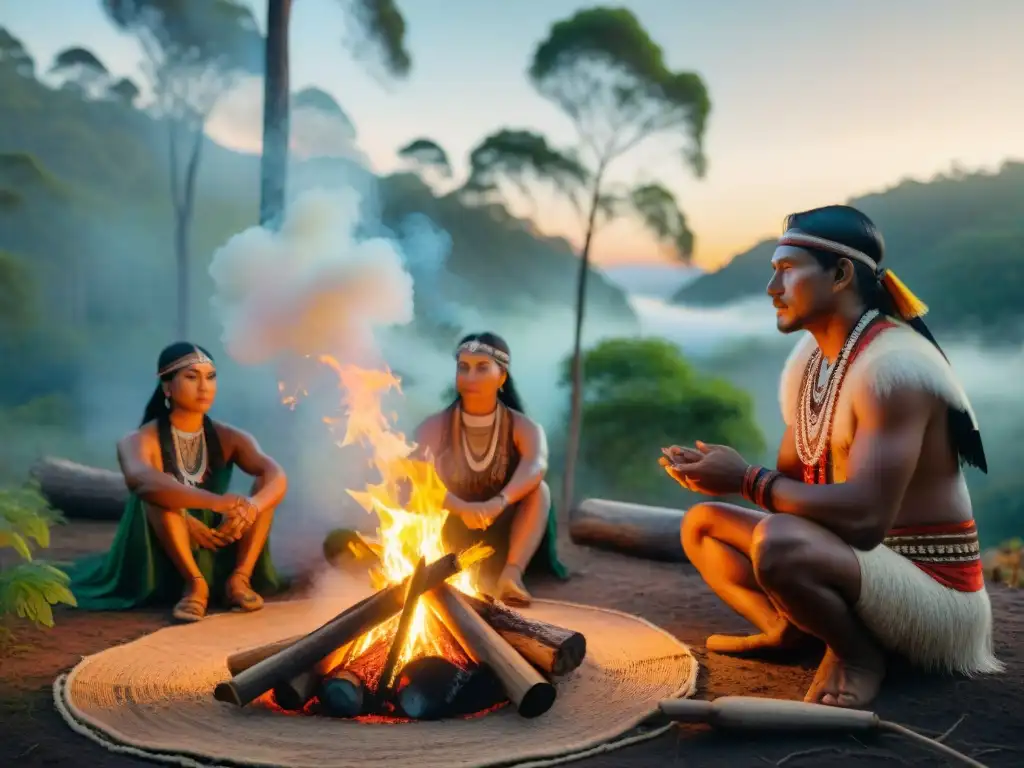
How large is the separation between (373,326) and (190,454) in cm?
368

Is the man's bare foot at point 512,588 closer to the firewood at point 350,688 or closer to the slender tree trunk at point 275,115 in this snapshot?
the firewood at point 350,688

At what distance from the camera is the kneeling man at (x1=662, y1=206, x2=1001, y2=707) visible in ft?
11.7

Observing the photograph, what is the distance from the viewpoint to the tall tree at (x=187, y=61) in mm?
10789

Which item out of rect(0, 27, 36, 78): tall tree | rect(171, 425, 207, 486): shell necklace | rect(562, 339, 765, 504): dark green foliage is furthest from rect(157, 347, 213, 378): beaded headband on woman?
rect(0, 27, 36, 78): tall tree

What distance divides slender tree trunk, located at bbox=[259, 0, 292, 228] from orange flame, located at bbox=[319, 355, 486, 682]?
12.8 ft

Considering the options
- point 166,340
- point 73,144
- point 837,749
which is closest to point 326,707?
point 837,749

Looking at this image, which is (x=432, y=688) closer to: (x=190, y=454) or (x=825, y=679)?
(x=825, y=679)

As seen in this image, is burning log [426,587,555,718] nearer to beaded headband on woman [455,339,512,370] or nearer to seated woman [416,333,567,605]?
seated woman [416,333,567,605]

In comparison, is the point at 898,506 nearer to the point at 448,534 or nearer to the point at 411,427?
the point at 448,534

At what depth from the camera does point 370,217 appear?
1065cm

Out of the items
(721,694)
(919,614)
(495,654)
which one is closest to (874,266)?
(919,614)

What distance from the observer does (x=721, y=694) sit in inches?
150

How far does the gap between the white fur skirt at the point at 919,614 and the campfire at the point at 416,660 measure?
3.65 ft

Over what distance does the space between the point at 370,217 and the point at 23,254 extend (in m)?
4.17
